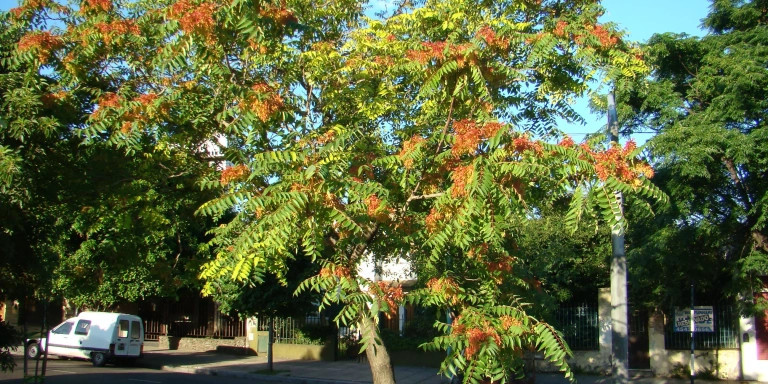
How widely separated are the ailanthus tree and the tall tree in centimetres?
807

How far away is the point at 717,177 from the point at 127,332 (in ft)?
60.9

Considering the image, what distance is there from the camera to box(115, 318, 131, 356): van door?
21781mm

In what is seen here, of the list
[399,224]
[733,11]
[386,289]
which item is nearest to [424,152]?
[399,224]

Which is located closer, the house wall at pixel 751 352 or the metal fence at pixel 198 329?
the house wall at pixel 751 352

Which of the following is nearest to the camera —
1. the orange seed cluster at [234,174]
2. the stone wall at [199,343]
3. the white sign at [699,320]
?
the orange seed cluster at [234,174]

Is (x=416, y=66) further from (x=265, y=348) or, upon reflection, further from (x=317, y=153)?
(x=265, y=348)

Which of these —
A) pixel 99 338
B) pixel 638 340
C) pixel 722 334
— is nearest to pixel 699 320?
pixel 722 334

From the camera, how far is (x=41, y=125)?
7191 mm

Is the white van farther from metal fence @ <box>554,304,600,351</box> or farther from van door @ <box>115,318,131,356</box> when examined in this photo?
metal fence @ <box>554,304,600,351</box>

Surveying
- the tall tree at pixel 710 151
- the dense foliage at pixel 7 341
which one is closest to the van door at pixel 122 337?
the dense foliage at pixel 7 341

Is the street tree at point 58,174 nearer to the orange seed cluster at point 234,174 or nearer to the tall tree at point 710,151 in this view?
the orange seed cluster at point 234,174

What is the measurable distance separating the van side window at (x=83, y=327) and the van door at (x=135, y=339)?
1.45m

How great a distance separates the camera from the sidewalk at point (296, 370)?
19.0 meters

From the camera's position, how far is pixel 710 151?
15.0 m
